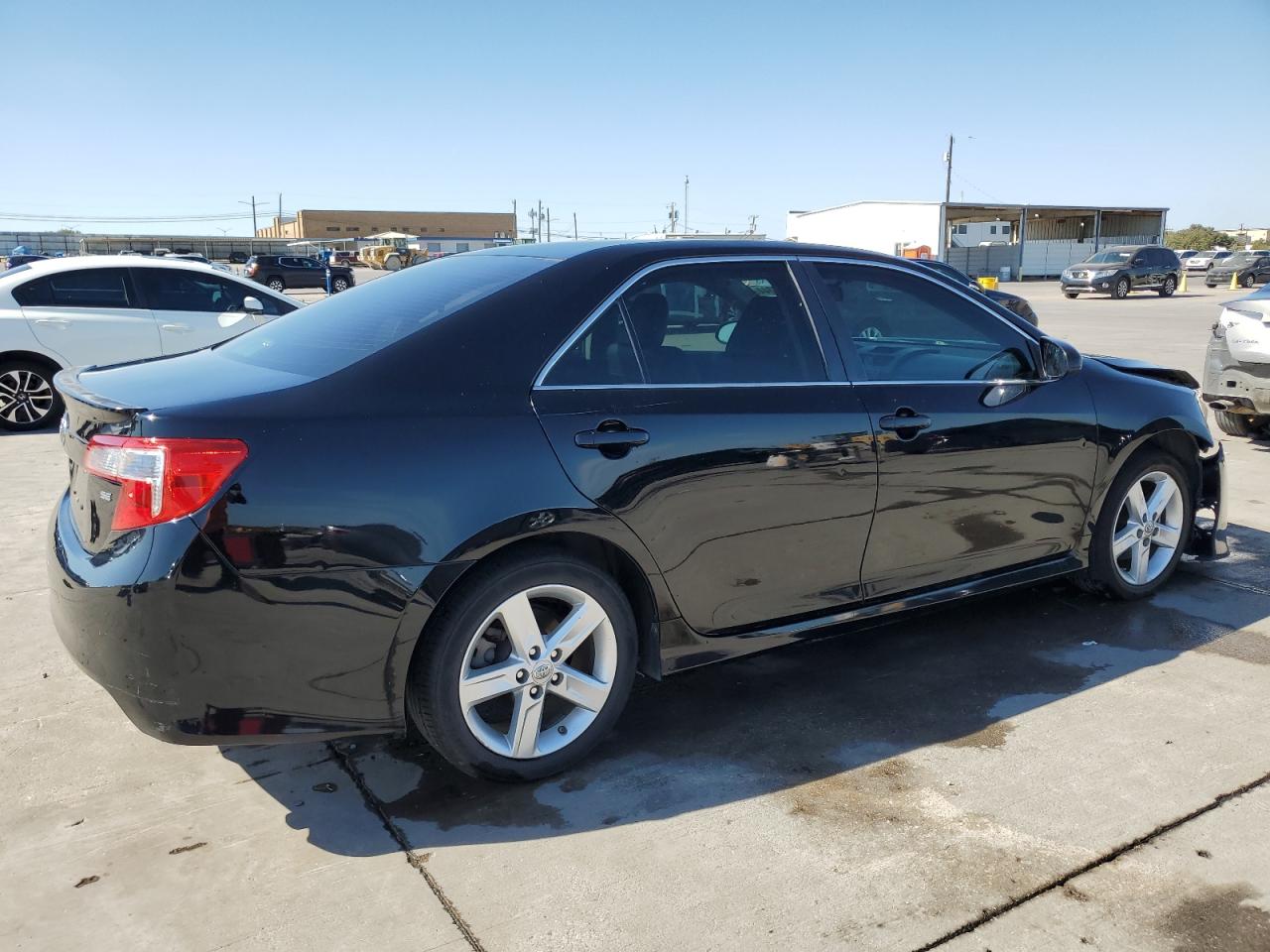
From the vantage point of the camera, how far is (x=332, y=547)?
8.50 ft

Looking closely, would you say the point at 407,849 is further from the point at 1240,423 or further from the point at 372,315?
the point at 1240,423

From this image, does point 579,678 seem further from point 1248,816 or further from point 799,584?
point 1248,816

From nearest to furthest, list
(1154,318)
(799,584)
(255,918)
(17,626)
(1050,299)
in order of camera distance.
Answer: (255,918), (799,584), (17,626), (1154,318), (1050,299)

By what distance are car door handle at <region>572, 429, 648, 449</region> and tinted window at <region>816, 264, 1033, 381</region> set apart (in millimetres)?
1005

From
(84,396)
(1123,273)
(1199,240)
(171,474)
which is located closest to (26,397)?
(84,396)

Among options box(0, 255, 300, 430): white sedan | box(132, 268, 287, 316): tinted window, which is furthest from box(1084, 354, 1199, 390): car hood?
box(132, 268, 287, 316): tinted window

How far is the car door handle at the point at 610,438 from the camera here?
9.66 feet

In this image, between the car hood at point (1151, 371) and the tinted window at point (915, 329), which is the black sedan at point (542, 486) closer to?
the tinted window at point (915, 329)

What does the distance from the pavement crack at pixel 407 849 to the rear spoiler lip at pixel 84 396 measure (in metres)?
1.31

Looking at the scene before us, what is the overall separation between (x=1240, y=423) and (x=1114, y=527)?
17.8 feet

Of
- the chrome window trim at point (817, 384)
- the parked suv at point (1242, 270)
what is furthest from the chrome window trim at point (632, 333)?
the parked suv at point (1242, 270)

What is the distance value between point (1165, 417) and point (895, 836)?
2667 millimetres

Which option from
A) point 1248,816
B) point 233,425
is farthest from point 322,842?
point 1248,816

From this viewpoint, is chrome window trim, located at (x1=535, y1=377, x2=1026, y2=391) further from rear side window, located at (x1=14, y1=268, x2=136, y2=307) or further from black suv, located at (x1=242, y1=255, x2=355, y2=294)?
black suv, located at (x1=242, y1=255, x2=355, y2=294)
